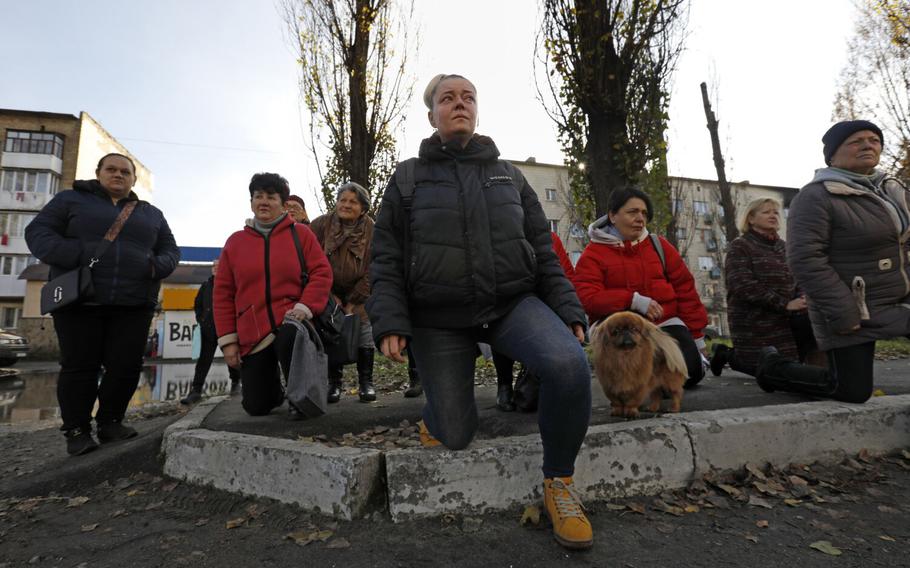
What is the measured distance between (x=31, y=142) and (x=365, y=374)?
43210mm

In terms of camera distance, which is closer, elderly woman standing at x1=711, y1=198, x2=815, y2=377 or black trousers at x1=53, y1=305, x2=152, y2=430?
black trousers at x1=53, y1=305, x2=152, y2=430

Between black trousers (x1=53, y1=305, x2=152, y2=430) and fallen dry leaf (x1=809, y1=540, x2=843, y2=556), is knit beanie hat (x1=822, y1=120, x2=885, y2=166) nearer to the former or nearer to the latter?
fallen dry leaf (x1=809, y1=540, x2=843, y2=556)

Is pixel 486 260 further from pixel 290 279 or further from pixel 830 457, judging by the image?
pixel 830 457

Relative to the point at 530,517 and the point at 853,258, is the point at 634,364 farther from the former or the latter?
the point at 853,258

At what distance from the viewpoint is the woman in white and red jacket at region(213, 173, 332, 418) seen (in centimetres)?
362

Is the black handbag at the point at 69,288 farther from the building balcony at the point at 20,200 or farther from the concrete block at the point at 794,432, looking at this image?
the building balcony at the point at 20,200

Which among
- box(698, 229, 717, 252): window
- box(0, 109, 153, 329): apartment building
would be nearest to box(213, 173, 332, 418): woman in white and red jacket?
box(0, 109, 153, 329): apartment building

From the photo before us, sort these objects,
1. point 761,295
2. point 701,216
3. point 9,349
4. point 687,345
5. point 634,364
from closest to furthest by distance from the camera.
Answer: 1. point 634,364
2. point 687,345
3. point 761,295
4. point 9,349
5. point 701,216

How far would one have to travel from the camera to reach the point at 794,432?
113 inches

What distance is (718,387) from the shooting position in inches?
174

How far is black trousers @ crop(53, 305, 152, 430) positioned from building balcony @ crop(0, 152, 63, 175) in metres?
40.9

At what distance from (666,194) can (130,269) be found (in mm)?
8206

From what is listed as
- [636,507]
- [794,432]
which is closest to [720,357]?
[794,432]

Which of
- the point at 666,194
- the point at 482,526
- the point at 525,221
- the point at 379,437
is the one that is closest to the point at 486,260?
the point at 525,221
